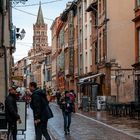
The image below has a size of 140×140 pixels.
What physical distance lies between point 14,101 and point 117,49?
3069 cm

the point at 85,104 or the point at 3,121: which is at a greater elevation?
the point at 85,104

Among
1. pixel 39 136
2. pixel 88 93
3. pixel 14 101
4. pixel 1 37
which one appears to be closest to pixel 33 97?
pixel 39 136

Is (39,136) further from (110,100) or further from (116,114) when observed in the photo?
(110,100)

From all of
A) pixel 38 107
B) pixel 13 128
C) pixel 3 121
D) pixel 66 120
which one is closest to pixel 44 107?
pixel 38 107

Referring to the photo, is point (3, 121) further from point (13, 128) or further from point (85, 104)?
point (85, 104)

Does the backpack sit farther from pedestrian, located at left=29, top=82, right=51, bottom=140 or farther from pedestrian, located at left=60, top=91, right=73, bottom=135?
pedestrian, located at left=60, top=91, right=73, bottom=135

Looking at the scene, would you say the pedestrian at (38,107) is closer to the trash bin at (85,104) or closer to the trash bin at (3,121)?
the trash bin at (3,121)

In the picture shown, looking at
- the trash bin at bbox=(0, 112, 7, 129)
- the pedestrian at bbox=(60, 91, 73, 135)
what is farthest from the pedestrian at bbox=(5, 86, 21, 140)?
the pedestrian at bbox=(60, 91, 73, 135)

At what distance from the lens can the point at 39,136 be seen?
50.7 feet

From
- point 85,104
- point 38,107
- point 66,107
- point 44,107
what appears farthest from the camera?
point 85,104

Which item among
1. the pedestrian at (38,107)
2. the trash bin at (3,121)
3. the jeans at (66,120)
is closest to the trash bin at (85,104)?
the jeans at (66,120)

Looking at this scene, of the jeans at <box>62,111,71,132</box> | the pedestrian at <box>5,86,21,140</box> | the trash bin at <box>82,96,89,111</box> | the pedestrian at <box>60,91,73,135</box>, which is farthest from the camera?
the trash bin at <box>82,96,89,111</box>

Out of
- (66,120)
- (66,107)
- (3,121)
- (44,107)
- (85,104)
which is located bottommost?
(66,120)

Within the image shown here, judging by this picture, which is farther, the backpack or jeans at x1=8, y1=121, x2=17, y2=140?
jeans at x1=8, y1=121, x2=17, y2=140
